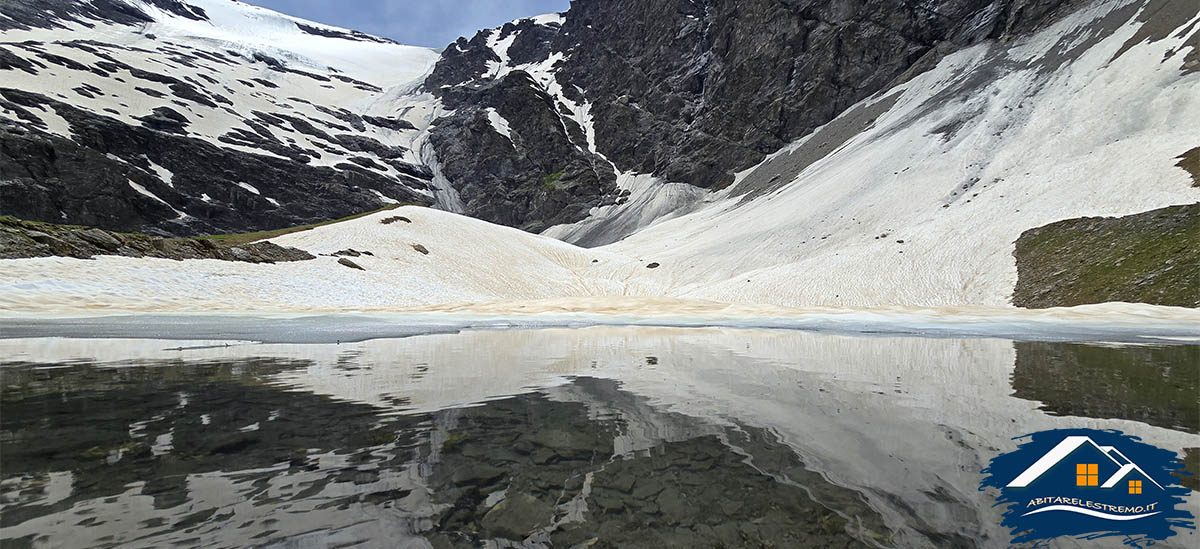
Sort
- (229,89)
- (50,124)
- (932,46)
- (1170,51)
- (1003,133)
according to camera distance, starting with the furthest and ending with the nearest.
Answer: (229,89)
(932,46)
(50,124)
(1003,133)
(1170,51)

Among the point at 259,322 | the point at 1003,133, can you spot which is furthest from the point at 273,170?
the point at 1003,133

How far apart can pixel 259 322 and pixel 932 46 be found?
136944mm

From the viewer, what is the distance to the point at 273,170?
445ft

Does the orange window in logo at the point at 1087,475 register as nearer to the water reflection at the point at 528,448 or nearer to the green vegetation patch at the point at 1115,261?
the water reflection at the point at 528,448

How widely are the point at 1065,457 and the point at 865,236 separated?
54415mm

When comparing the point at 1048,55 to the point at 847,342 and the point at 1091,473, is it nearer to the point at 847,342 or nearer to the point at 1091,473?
the point at 847,342

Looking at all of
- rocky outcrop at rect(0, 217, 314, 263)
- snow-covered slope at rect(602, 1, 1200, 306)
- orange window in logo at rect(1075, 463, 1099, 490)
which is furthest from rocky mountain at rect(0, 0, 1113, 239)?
orange window in logo at rect(1075, 463, 1099, 490)

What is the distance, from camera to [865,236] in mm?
52344

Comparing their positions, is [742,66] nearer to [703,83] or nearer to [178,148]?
[703,83]

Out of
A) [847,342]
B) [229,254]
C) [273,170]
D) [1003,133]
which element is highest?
[273,170]

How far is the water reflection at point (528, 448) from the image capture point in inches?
125

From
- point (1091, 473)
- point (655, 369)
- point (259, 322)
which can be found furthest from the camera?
point (259, 322)

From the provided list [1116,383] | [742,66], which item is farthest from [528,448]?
[742,66]

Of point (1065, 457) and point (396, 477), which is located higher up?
point (396, 477)
